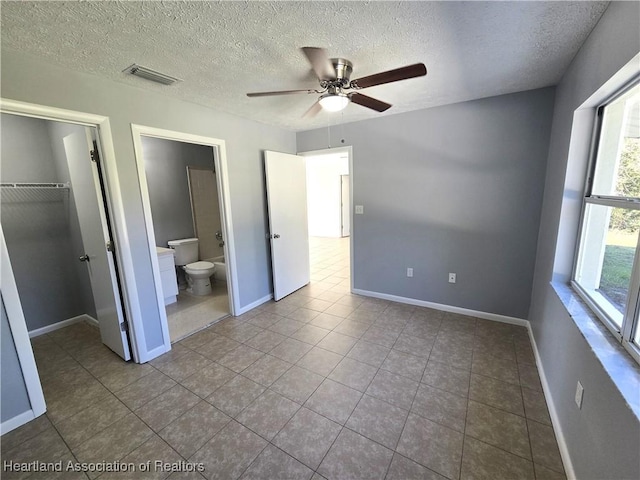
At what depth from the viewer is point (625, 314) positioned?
1.15 metres

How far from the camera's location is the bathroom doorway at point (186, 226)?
313 centimetres

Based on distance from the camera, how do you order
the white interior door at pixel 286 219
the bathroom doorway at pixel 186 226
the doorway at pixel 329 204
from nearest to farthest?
1. the bathroom doorway at pixel 186 226
2. the white interior door at pixel 286 219
3. the doorway at pixel 329 204

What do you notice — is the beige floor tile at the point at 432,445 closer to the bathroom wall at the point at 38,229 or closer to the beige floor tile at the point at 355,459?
the beige floor tile at the point at 355,459

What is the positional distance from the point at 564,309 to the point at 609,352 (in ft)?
1.70

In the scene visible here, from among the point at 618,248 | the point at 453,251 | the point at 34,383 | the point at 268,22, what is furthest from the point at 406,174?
the point at 34,383

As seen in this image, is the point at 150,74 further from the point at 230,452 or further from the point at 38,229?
the point at 230,452

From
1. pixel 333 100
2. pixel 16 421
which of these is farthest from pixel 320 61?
pixel 16 421

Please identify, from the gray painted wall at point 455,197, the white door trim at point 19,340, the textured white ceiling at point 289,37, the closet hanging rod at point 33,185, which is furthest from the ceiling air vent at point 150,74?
the gray painted wall at point 455,197

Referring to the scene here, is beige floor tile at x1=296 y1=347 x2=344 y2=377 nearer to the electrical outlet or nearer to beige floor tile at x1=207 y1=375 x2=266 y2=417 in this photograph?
beige floor tile at x1=207 y1=375 x2=266 y2=417

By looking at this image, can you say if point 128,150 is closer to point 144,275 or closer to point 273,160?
point 144,275

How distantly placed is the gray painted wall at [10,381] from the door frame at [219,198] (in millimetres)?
867

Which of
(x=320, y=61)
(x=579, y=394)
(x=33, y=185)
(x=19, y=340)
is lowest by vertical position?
(x=579, y=394)

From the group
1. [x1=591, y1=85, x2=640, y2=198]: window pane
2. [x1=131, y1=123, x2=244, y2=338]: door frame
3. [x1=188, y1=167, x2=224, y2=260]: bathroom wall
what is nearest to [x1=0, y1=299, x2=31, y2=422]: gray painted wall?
[x1=131, y1=123, x2=244, y2=338]: door frame

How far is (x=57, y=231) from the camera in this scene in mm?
2869
